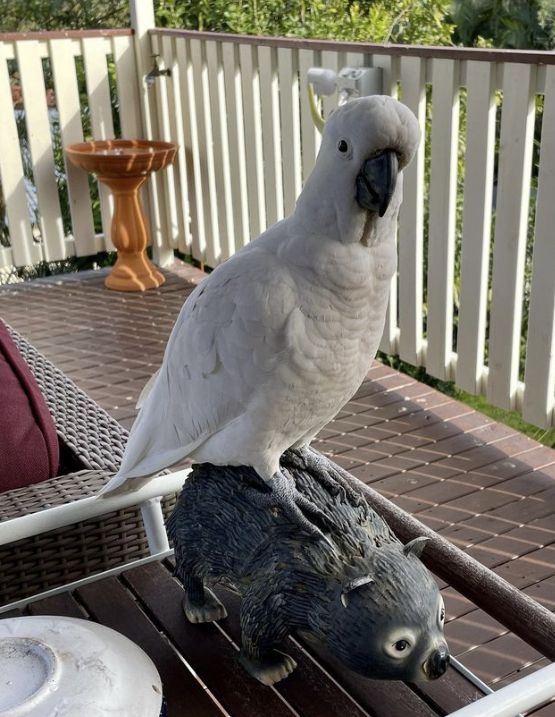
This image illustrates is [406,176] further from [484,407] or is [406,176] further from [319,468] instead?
[484,407]

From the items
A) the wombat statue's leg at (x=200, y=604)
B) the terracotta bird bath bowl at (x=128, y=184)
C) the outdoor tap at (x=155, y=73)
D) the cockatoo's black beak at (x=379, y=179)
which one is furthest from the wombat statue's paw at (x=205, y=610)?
the outdoor tap at (x=155, y=73)

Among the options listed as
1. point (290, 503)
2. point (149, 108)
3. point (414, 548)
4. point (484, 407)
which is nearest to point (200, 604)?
point (290, 503)

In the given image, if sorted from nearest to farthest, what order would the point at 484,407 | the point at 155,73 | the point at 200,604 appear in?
the point at 200,604 < the point at 155,73 < the point at 484,407

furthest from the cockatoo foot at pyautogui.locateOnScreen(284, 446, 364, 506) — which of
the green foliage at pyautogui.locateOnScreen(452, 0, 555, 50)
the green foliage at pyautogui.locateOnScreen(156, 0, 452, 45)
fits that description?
the green foliage at pyautogui.locateOnScreen(452, 0, 555, 50)

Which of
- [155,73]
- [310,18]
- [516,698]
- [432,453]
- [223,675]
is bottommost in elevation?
[432,453]

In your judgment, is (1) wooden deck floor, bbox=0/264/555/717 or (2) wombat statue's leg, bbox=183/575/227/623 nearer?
(2) wombat statue's leg, bbox=183/575/227/623

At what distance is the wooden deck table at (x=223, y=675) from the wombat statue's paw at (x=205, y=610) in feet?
0.04

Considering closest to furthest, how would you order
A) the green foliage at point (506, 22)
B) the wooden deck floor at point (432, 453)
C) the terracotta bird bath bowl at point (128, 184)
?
1. the wooden deck floor at point (432, 453)
2. the terracotta bird bath bowl at point (128, 184)
3. the green foliage at point (506, 22)

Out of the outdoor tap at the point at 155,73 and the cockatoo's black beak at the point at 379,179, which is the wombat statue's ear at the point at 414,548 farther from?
the outdoor tap at the point at 155,73

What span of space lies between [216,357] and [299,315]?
0.14 metres

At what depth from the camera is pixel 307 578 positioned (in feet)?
3.48

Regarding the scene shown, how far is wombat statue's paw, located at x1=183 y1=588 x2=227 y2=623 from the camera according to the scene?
1.24 meters

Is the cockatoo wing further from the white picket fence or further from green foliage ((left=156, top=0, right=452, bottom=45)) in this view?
green foliage ((left=156, top=0, right=452, bottom=45))

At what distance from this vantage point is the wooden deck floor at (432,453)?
76.0 inches
